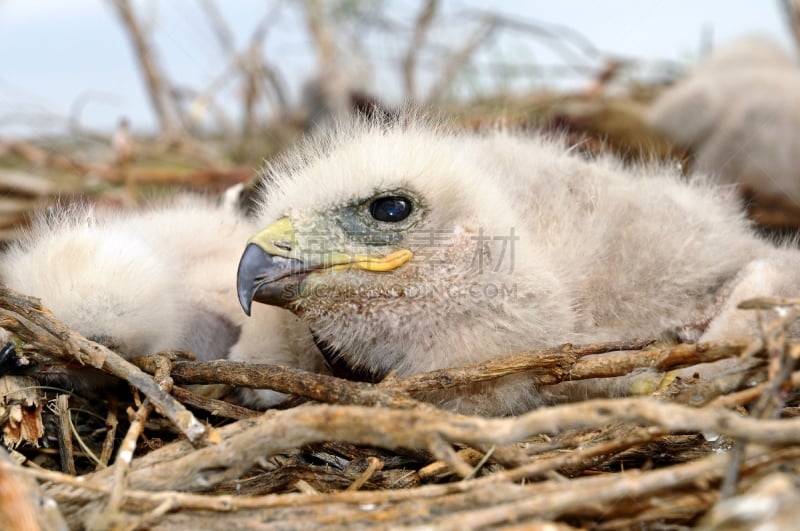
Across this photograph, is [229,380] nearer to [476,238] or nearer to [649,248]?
[476,238]

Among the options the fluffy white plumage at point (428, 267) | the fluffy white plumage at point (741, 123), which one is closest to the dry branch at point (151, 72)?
the fluffy white plumage at point (741, 123)

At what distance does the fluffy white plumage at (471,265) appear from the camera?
1.60 metres

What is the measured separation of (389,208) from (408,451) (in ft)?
1.66

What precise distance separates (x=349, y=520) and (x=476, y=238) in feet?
2.36

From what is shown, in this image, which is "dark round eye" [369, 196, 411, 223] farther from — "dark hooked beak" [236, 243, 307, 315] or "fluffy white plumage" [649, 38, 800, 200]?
"fluffy white plumage" [649, 38, 800, 200]

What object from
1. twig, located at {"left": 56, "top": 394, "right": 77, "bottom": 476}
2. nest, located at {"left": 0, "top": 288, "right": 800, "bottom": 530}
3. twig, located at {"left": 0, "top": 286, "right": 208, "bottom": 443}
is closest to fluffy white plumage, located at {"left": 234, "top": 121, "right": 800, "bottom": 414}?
nest, located at {"left": 0, "top": 288, "right": 800, "bottom": 530}

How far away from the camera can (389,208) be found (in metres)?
1.61

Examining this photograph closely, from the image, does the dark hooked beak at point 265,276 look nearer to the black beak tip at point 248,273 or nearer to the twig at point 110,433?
the black beak tip at point 248,273

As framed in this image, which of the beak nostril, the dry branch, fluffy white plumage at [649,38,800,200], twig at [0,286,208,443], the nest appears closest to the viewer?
the nest

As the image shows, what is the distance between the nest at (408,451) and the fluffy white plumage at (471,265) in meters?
0.15

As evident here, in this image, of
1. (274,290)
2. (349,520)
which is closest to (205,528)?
(349,520)

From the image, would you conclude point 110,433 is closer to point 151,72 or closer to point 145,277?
point 145,277

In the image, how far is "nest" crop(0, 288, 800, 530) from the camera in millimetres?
1025

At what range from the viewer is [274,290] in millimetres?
1559
